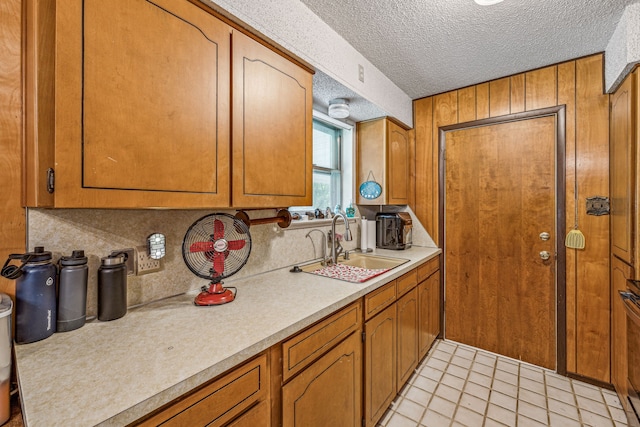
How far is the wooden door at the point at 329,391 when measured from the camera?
1025 millimetres

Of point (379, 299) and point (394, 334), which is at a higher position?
point (379, 299)

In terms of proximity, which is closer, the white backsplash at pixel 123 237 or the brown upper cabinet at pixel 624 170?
the white backsplash at pixel 123 237

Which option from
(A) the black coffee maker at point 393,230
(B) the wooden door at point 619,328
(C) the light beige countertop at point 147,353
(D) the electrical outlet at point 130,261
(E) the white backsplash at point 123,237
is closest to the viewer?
(C) the light beige countertop at point 147,353

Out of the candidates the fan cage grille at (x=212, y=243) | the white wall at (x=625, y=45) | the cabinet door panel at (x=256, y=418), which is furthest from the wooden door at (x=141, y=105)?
the white wall at (x=625, y=45)

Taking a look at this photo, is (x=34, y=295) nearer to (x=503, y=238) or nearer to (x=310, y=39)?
(x=310, y=39)

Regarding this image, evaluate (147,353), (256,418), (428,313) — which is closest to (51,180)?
(147,353)

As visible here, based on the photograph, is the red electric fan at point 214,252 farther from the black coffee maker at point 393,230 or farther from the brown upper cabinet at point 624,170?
the brown upper cabinet at point 624,170

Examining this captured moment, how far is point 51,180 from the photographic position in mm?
727

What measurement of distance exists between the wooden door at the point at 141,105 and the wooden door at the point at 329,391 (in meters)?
0.77

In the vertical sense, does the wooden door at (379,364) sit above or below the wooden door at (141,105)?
below

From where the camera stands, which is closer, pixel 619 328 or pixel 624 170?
pixel 624 170

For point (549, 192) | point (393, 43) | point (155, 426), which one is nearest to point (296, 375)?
point (155, 426)

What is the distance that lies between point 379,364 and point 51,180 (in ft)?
5.34

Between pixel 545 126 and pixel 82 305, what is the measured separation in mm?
2960
